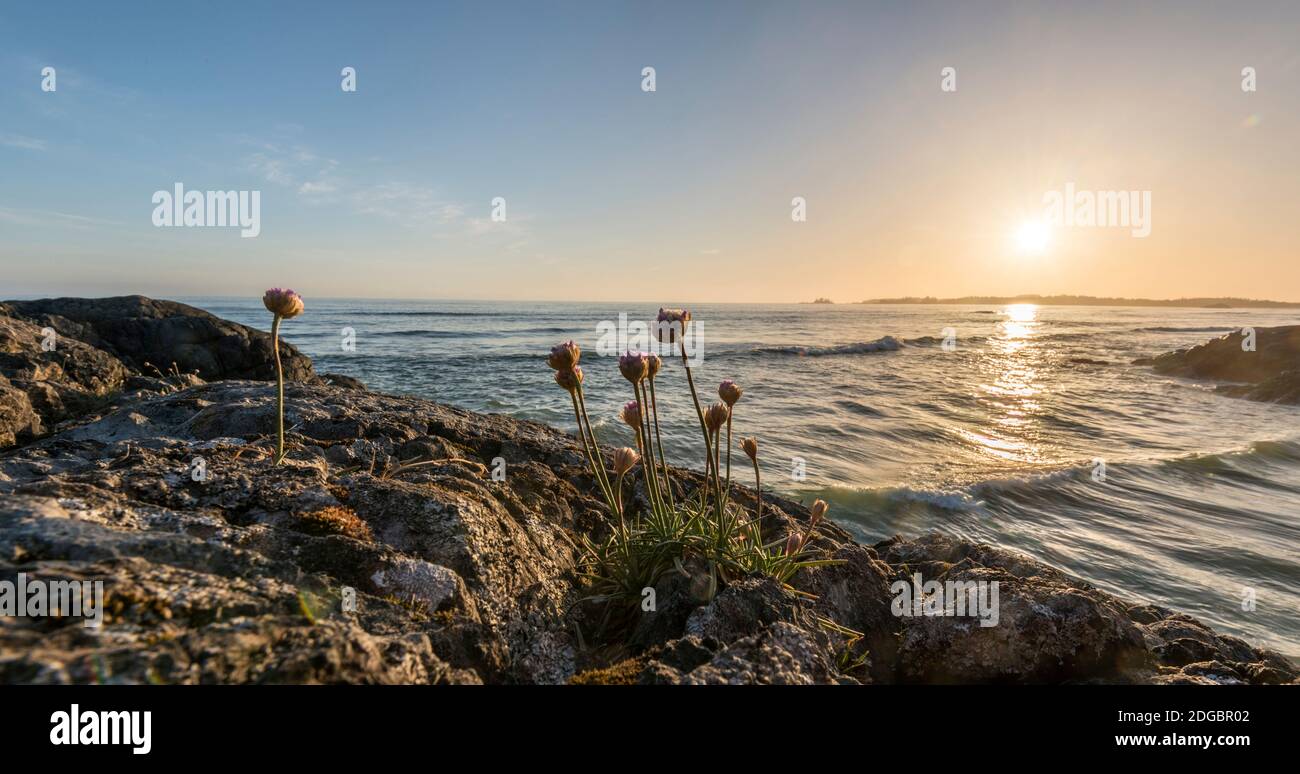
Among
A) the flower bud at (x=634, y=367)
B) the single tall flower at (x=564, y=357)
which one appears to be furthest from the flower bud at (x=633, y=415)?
the single tall flower at (x=564, y=357)

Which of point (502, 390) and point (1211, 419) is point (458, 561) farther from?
point (1211, 419)

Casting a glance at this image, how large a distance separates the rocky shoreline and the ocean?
2.74 m

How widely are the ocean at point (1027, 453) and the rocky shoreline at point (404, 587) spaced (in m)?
2.74

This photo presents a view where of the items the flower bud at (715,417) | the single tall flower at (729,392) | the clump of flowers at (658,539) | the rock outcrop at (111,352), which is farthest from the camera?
the rock outcrop at (111,352)

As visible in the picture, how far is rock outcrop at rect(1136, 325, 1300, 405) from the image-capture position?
57.6 ft

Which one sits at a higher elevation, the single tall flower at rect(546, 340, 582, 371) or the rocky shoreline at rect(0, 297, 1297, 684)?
the single tall flower at rect(546, 340, 582, 371)

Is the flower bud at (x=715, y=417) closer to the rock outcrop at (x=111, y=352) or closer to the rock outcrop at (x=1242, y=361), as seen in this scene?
the rock outcrop at (x=111, y=352)

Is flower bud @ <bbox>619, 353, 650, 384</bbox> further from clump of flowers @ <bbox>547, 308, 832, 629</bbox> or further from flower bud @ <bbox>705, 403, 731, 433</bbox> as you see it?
flower bud @ <bbox>705, 403, 731, 433</bbox>

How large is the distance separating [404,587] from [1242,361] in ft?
Answer: 94.5

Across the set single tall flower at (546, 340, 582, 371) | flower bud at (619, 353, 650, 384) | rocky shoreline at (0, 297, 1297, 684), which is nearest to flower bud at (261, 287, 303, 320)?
rocky shoreline at (0, 297, 1297, 684)

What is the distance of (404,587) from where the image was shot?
1847mm

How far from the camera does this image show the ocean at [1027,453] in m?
5.39

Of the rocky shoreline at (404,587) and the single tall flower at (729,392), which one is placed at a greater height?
the single tall flower at (729,392)

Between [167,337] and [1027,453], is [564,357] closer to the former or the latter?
[1027,453]
